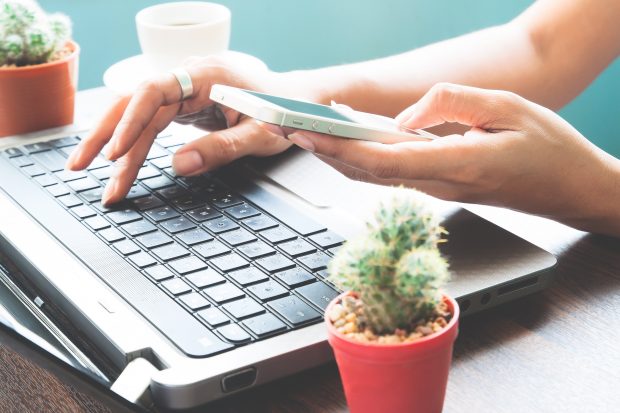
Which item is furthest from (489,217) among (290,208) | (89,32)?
(89,32)

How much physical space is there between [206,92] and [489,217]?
35 cm

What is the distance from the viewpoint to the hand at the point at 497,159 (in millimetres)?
713

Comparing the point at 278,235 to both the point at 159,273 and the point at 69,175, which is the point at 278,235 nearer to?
the point at 159,273

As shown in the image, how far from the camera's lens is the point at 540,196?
78 centimetres

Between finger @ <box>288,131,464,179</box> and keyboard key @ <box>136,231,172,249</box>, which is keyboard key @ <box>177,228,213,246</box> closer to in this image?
keyboard key @ <box>136,231,172,249</box>

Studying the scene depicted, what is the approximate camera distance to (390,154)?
71cm

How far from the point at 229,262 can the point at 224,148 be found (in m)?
0.24

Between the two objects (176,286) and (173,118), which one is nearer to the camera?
(176,286)

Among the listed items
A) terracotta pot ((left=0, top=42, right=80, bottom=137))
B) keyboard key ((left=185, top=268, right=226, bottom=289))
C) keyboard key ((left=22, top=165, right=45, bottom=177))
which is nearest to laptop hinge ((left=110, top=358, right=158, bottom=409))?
keyboard key ((left=185, top=268, right=226, bottom=289))

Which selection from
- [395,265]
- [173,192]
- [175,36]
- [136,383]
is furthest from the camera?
[175,36]

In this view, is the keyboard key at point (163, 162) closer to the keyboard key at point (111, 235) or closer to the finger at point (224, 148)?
the finger at point (224, 148)

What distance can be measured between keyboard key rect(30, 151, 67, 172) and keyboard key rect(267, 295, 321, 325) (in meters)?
0.41

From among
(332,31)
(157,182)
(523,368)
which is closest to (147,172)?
(157,182)

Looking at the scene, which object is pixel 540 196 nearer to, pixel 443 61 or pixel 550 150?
pixel 550 150
